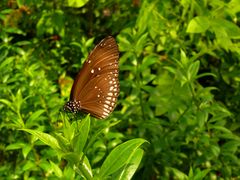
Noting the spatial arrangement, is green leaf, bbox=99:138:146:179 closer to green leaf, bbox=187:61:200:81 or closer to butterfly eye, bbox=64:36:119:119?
butterfly eye, bbox=64:36:119:119

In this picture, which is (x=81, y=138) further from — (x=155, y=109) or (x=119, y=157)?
(x=155, y=109)

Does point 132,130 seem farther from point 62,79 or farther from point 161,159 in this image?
point 62,79

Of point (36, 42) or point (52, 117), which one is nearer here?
point (52, 117)

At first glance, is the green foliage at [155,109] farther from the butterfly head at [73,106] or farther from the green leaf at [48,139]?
the green leaf at [48,139]

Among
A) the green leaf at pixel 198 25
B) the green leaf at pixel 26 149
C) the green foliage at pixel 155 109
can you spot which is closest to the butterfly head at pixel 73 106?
the green foliage at pixel 155 109

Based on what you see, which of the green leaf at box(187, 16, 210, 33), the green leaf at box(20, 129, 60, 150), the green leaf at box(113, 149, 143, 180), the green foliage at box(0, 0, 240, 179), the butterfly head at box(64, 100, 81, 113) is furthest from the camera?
the green leaf at box(187, 16, 210, 33)

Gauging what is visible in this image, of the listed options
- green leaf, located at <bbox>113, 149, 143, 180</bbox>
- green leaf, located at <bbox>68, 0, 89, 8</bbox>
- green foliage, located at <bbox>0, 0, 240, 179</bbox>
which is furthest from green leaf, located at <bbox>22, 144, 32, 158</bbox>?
green leaf, located at <bbox>68, 0, 89, 8</bbox>

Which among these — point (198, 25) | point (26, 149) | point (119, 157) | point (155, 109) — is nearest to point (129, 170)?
point (119, 157)

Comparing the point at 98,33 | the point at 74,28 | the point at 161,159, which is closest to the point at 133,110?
the point at 161,159
